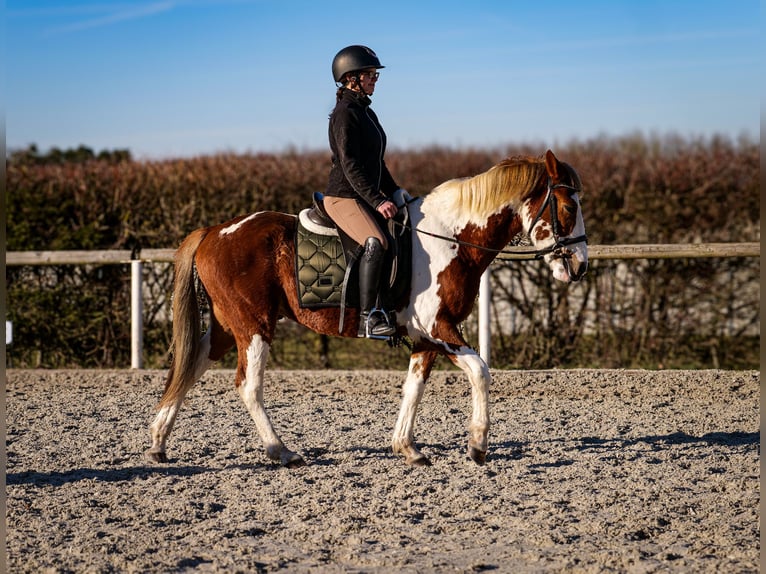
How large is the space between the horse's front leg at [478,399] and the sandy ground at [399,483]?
12 cm

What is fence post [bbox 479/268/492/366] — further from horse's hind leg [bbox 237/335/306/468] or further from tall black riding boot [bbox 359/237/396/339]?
horse's hind leg [bbox 237/335/306/468]

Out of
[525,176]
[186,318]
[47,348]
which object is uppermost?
[525,176]

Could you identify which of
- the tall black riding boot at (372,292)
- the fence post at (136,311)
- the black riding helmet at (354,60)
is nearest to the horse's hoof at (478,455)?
the tall black riding boot at (372,292)

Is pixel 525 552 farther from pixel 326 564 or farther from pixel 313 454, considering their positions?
pixel 313 454

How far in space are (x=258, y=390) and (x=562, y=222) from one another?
2078mm

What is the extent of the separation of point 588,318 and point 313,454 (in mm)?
4923

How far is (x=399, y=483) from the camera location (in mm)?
5434

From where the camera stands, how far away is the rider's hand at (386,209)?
5.77 metres

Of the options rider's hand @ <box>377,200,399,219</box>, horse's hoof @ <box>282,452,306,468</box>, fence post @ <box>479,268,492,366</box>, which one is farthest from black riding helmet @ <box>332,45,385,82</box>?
fence post @ <box>479,268,492,366</box>

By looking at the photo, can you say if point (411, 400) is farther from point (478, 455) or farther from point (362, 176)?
point (362, 176)

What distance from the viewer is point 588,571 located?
12.9 ft

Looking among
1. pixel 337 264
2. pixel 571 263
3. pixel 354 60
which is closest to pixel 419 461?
pixel 337 264

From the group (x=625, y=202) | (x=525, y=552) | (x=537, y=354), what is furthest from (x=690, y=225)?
(x=525, y=552)

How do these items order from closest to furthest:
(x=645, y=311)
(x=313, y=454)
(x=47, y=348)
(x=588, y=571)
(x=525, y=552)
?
(x=588, y=571)
(x=525, y=552)
(x=313, y=454)
(x=645, y=311)
(x=47, y=348)
